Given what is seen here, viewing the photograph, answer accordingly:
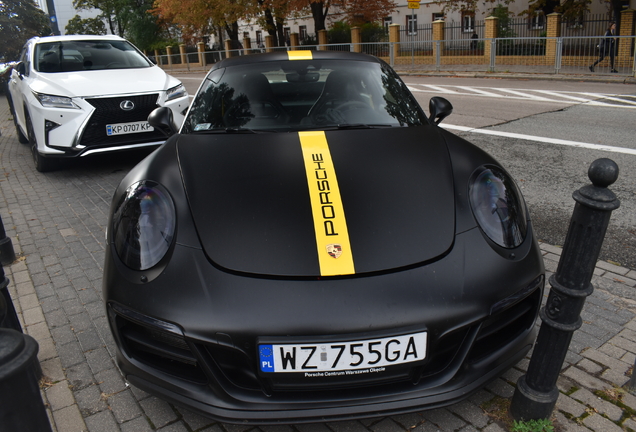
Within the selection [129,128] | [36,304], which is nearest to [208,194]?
[36,304]

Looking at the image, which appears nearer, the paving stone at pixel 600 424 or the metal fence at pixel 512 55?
the paving stone at pixel 600 424

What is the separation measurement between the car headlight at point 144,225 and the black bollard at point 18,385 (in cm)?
86

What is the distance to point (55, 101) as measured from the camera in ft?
19.7

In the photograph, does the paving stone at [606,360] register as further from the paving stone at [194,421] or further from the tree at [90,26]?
the tree at [90,26]

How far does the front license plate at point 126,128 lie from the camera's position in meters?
6.08

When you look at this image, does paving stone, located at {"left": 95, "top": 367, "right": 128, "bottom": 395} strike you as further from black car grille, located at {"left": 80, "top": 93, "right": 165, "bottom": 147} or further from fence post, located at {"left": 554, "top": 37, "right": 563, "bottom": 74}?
fence post, located at {"left": 554, "top": 37, "right": 563, "bottom": 74}

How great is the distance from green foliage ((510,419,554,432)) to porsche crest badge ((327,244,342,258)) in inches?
38.7

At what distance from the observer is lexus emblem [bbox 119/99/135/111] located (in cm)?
609

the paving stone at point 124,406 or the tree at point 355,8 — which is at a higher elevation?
the tree at point 355,8

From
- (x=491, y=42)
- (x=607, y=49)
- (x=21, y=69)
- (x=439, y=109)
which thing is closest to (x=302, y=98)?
(x=439, y=109)

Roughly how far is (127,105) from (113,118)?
0.72ft

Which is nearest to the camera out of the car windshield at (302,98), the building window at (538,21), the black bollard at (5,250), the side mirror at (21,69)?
the car windshield at (302,98)

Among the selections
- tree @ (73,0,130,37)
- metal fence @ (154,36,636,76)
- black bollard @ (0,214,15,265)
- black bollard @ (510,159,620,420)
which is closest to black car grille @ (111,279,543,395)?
black bollard @ (510,159,620,420)

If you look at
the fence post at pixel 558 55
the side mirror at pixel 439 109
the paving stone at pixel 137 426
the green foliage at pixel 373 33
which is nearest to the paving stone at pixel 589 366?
the side mirror at pixel 439 109
